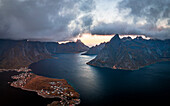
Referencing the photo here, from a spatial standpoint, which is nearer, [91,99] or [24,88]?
[91,99]

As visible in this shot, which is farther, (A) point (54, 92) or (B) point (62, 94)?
(A) point (54, 92)

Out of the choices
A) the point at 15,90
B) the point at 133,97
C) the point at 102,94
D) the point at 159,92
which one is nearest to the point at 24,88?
the point at 15,90

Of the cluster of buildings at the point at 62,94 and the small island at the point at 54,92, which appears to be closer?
the small island at the point at 54,92

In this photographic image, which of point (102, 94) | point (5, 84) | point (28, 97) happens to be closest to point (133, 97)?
point (102, 94)

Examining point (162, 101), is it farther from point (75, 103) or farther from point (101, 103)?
point (75, 103)

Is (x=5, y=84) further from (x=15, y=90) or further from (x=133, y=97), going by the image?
(x=133, y=97)

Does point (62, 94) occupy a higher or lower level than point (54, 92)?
lower

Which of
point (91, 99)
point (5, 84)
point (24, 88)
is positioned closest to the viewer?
point (91, 99)

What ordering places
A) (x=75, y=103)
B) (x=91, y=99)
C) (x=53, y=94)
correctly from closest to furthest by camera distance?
(x=75, y=103)
(x=91, y=99)
(x=53, y=94)

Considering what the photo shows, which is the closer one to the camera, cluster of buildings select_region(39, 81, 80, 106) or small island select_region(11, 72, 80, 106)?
small island select_region(11, 72, 80, 106)
